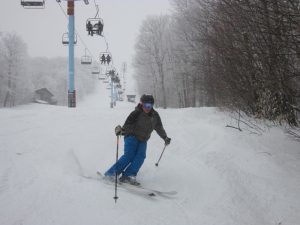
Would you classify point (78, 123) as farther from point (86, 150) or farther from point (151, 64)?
point (151, 64)

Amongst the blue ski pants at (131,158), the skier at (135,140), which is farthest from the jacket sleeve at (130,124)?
Result: the blue ski pants at (131,158)

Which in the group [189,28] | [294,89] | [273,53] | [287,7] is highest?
[189,28]

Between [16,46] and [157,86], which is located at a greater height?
[16,46]

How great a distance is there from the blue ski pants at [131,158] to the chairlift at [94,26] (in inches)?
587

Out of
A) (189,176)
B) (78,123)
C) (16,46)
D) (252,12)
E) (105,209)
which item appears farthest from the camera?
(16,46)

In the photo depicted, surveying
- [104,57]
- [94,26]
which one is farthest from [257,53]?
[104,57]

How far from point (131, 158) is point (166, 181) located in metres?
0.75

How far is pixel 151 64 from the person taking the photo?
3625 centimetres

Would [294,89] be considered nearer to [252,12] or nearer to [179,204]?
[252,12]

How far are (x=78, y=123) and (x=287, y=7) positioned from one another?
26.7 feet

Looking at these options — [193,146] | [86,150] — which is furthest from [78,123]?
[193,146]

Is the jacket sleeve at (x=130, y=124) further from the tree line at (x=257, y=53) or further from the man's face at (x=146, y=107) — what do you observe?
the tree line at (x=257, y=53)

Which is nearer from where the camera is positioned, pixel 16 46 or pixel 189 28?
pixel 189 28

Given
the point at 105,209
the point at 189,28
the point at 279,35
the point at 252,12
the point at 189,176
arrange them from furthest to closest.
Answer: the point at 189,28, the point at 189,176, the point at 252,12, the point at 279,35, the point at 105,209
